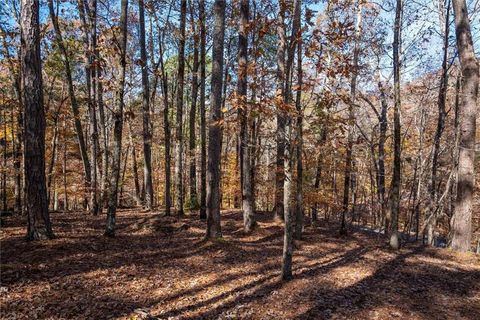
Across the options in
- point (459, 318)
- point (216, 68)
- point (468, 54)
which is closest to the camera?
point (459, 318)

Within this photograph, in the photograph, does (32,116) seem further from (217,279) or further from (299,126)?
(299,126)

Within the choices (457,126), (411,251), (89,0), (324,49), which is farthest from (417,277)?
(89,0)

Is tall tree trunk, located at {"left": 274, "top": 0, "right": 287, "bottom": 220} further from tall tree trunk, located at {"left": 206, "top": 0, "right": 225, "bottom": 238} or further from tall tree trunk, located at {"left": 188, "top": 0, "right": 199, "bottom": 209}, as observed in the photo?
tall tree trunk, located at {"left": 188, "top": 0, "right": 199, "bottom": 209}

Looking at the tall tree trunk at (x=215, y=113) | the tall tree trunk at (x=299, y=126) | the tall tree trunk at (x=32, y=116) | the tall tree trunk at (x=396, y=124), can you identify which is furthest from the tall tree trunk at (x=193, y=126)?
the tall tree trunk at (x=396, y=124)

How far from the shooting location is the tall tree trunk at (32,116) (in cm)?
734

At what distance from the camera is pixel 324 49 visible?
5.86m

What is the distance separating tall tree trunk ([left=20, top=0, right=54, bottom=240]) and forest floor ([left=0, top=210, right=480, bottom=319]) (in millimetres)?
1034

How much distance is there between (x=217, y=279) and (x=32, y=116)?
5.96m

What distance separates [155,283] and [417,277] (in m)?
6.25

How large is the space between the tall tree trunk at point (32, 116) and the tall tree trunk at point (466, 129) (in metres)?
12.1

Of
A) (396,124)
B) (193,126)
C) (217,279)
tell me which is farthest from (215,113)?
(193,126)

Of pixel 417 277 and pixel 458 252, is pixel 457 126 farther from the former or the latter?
pixel 417 277

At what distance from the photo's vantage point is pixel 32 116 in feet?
24.4

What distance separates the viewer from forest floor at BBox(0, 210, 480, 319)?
17.6 feet
